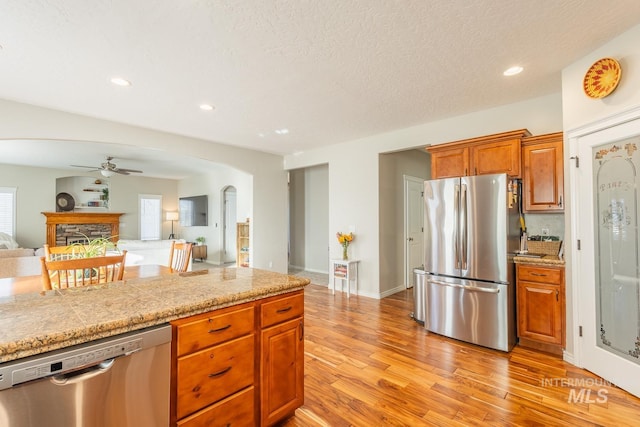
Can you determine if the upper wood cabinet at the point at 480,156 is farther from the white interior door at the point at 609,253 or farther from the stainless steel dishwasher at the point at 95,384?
the stainless steel dishwasher at the point at 95,384

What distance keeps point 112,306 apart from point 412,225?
4872mm

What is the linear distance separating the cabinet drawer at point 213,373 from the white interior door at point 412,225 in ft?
13.8

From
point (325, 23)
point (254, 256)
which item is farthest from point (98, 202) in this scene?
point (325, 23)

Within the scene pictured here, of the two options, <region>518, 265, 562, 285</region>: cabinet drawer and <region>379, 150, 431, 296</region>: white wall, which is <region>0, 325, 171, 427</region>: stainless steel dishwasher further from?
<region>379, 150, 431, 296</region>: white wall

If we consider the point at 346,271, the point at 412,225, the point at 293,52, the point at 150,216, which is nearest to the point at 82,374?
the point at 293,52

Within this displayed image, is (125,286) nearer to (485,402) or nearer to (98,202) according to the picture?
(485,402)

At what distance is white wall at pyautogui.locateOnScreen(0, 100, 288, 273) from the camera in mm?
3406

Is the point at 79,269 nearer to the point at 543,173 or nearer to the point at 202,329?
the point at 202,329

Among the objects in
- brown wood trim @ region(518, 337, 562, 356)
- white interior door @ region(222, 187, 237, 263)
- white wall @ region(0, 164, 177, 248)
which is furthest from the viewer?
white interior door @ region(222, 187, 237, 263)

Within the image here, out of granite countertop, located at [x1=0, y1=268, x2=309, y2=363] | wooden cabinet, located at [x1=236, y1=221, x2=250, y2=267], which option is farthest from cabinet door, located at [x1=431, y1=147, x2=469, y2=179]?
wooden cabinet, located at [x1=236, y1=221, x2=250, y2=267]

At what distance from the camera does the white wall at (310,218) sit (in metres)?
7.00

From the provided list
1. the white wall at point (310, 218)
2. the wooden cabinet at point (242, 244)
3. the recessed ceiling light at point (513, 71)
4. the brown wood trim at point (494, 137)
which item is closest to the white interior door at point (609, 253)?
the brown wood trim at point (494, 137)

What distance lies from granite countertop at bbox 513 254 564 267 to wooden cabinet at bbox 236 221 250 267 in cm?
543

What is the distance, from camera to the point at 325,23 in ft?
6.67
